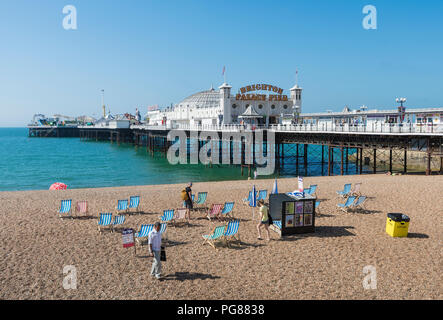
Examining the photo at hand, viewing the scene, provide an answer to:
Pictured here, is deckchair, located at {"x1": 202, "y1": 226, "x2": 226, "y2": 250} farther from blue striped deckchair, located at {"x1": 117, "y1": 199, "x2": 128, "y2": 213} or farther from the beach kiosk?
blue striped deckchair, located at {"x1": 117, "y1": 199, "x2": 128, "y2": 213}

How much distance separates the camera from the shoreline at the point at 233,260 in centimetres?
648

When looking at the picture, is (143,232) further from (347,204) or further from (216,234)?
(347,204)

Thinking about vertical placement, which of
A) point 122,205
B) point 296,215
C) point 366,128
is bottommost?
point 122,205

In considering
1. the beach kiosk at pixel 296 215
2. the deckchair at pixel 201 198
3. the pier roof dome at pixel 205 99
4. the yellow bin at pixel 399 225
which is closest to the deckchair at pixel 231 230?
the beach kiosk at pixel 296 215

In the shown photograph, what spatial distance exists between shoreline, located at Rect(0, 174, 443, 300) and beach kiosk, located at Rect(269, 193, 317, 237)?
0.31m

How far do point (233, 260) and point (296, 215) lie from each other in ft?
8.93

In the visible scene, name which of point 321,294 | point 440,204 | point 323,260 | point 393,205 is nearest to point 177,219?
point 323,260

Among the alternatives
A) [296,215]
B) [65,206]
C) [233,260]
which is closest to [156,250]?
[233,260]

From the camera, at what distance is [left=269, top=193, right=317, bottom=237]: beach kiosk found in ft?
31.4

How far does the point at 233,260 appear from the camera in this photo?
800 centimetres

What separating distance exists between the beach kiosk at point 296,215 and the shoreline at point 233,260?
1.03 feet

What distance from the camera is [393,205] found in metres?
12.9
